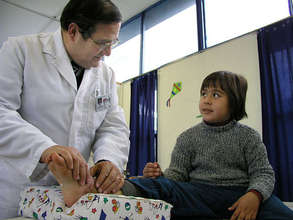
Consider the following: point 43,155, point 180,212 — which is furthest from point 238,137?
point 43,155

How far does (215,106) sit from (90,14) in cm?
66

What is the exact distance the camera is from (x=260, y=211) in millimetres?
900

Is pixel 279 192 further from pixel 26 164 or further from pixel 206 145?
pixel 26 164

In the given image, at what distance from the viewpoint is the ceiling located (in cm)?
409

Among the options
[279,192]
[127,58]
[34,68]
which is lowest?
[279,192]

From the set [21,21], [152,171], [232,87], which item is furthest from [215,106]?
[21,21]

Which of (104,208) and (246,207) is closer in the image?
(104,208)

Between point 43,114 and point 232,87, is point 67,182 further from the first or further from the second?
point 232,87

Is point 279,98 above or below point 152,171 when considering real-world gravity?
above

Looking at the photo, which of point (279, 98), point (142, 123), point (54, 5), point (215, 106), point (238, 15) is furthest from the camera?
point (54, 5)

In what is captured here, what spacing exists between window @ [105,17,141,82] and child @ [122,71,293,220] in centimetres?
327

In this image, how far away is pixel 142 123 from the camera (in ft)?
12.5

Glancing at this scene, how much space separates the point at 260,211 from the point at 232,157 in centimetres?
22

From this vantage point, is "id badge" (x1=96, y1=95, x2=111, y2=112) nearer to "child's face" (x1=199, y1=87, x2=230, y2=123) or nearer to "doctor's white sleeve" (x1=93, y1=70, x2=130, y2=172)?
"doctor's white sleeve" (x1=93, y1=70, x2=130, y2=172)
